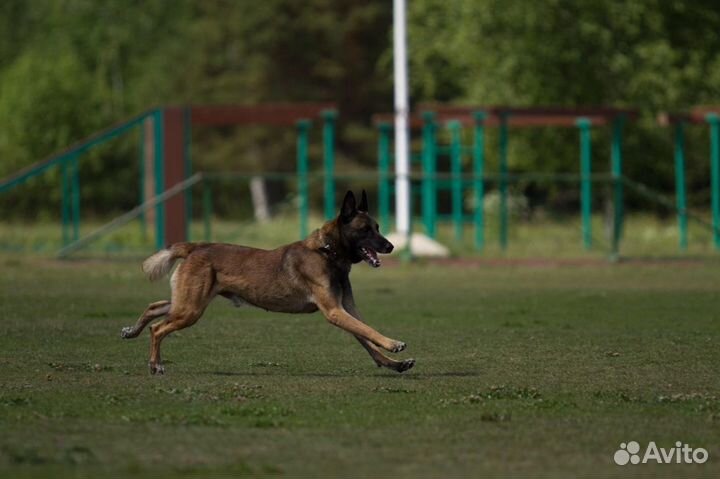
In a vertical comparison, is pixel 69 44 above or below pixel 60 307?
above

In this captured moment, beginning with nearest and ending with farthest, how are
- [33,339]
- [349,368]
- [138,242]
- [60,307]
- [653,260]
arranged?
[349,368] < [33,339] < [60,307] < [653,260] < [138,242]

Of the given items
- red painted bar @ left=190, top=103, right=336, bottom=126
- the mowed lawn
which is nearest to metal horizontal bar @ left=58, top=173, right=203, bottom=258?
red painted bar @ left=190, top=103, right=336, bottom=126

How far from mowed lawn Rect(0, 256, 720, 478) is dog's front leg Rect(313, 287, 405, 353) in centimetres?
Result: 32

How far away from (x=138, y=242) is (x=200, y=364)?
23.2m

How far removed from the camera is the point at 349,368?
44.8 ft

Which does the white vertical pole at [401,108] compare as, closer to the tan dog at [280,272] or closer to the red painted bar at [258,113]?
the red painted bar at [258,113]

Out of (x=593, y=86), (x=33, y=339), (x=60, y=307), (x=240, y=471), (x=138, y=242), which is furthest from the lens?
(x=593, y=86)

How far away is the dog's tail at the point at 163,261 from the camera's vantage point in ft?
44.5

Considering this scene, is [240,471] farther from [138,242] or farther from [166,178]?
[138,242]

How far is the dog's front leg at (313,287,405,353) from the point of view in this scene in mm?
12695

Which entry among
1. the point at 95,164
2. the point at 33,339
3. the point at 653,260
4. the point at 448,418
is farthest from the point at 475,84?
the point at 448,418

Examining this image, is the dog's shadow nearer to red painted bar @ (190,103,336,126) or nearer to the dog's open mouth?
the dog's open mouth

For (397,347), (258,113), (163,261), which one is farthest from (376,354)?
(258,113)

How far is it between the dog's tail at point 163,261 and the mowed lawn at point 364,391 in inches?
32.9
